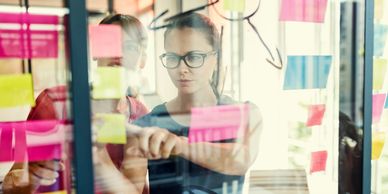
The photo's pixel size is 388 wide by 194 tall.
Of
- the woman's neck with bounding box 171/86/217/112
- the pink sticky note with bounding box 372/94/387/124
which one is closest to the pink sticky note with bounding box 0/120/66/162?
the woman's neck with bounding box 171/86/217/112

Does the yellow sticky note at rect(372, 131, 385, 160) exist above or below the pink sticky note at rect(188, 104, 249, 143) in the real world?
below

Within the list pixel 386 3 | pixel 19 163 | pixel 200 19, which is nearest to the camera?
pixel 19 163

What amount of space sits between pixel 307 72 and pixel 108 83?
0.94 metres

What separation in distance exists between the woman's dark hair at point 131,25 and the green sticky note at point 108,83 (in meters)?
0.14

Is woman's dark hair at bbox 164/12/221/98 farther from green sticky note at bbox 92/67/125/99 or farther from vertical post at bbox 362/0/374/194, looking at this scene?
vertical post at bbox 362/0/374/194

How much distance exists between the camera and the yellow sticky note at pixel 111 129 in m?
1.48

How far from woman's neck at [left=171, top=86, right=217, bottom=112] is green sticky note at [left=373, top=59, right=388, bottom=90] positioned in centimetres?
88

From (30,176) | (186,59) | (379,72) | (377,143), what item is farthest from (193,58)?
(377,143)

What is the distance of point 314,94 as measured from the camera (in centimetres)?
188

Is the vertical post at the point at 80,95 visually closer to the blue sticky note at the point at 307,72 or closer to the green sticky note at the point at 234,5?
the green sticky note at the point at 234,5

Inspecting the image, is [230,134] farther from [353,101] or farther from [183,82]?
[353,101]

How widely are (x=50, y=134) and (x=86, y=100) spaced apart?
22cm

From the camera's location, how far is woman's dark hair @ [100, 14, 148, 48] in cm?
149

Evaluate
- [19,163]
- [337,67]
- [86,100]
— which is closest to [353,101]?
[337,67]
